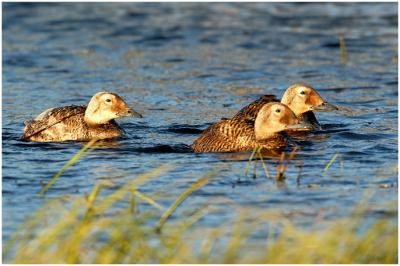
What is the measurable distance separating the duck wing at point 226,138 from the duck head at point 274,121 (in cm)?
14

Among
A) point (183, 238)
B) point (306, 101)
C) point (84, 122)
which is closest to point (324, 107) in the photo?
point (306, 101)

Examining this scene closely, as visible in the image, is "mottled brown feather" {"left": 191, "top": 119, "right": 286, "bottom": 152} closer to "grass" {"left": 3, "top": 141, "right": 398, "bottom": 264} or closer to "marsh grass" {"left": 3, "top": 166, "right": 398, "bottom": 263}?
"grass" {"left": 3, "top": 141, "right": 398, "bottom": 264}

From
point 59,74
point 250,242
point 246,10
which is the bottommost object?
point 250,242

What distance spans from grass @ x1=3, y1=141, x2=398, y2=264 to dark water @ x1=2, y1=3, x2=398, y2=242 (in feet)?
0.88

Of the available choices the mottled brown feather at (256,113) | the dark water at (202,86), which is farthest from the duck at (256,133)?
the mottled brown feather at (256,113)

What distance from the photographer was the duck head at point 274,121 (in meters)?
11.9

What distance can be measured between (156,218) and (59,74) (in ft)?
33.1

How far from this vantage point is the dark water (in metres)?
9.73

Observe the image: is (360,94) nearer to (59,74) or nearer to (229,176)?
(59,74)

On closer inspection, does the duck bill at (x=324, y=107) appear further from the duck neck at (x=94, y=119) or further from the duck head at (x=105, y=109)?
the duck neck at (x=94, y=119)

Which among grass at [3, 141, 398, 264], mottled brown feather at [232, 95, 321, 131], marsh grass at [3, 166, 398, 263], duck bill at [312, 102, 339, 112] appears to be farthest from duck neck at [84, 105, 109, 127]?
marsh grass at [3, 166, 398, 263]

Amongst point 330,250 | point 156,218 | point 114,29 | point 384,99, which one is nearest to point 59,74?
point 114,29

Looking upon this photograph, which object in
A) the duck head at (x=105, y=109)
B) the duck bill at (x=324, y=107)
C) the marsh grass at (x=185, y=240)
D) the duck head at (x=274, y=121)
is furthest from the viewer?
the duck bill at (x=324, y=107)

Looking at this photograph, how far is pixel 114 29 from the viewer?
22.5 metres
